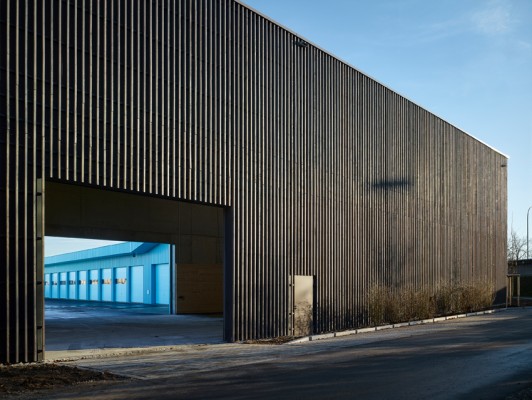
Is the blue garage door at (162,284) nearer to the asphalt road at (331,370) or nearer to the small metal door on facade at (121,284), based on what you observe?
the small metal door on facade at (121,284)

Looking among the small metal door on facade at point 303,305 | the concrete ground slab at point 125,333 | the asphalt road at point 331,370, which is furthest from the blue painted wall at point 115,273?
the asphalt road at point 331,370

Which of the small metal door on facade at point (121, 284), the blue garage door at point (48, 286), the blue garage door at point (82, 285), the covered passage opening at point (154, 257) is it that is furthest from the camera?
the blue garage door at point (48, 286)

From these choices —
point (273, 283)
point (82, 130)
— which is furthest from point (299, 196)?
point (82, 130)

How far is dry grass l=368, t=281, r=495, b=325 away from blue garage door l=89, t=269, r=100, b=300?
25.7 metres

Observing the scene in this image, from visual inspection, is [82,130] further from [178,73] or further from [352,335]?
[352,335]

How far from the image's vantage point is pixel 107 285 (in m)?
45.8

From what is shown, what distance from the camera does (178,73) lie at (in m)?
17.7

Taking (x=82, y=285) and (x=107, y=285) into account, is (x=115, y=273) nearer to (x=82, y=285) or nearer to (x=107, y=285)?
(x=107, y=285)

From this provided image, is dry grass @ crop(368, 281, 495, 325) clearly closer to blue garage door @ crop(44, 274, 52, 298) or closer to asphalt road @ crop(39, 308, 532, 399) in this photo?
asphalt road @ crop(39, 308, 532, 399)

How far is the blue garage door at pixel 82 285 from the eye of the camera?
1982 inches

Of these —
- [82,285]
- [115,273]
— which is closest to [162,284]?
[115,273]

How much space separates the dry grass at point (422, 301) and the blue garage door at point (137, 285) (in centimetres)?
1765

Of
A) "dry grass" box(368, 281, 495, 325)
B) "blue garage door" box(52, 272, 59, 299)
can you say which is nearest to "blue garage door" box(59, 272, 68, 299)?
"blue garage door" box(52, 272, 59, 299)

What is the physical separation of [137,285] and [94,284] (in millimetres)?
8804
